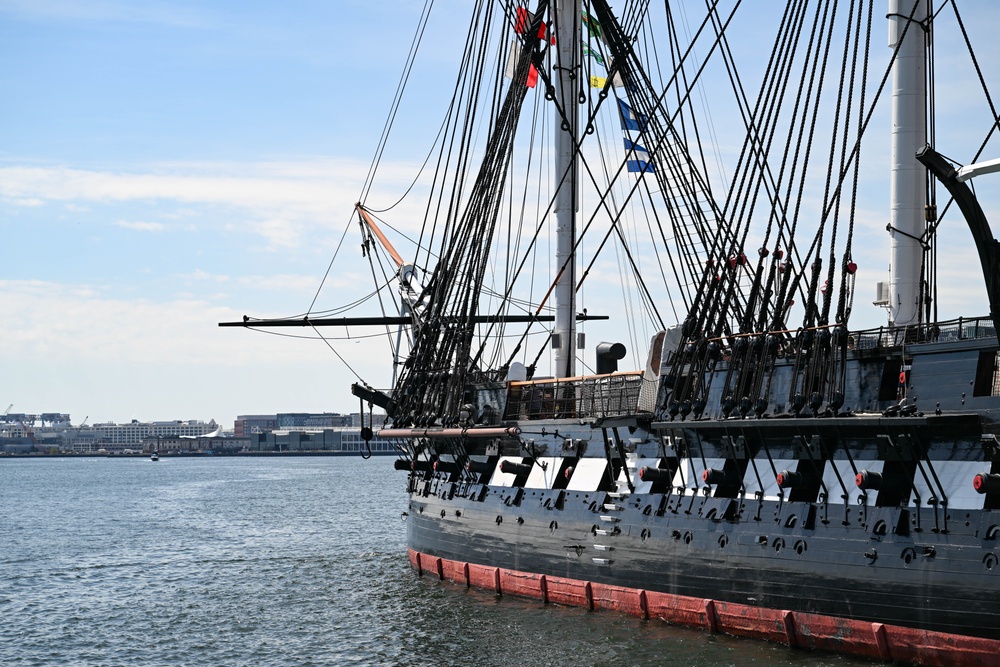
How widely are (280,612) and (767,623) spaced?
14906 millimetres

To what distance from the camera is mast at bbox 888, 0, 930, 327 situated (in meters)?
27.3

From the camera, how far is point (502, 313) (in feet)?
134

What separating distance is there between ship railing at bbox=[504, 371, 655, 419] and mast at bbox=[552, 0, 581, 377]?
5.66 meters

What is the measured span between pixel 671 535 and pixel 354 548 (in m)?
25.9

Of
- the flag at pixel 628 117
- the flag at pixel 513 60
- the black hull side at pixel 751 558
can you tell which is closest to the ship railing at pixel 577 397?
the black hull side at pixel 751 558

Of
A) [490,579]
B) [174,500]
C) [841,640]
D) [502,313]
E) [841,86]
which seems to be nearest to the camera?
[841,640]

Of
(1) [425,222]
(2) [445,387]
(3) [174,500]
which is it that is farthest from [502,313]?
(3) [174,500]

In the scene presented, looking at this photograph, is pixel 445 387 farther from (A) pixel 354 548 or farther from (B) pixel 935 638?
(B) pixel 935 638

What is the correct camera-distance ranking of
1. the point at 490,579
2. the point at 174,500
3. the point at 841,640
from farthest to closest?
1. the point at 174,500
2. the point at 490,579
3. the point at 841,640

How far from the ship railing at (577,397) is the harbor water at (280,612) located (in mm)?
5296

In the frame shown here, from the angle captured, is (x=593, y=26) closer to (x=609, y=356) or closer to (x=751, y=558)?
(x=609, y=356)

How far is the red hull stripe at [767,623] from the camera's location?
2036 centimetres

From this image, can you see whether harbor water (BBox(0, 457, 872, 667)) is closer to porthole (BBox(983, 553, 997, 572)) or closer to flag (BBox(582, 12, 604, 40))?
porthole (BBox(983, 553, 997, 572))

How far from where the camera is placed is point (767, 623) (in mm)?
23906
